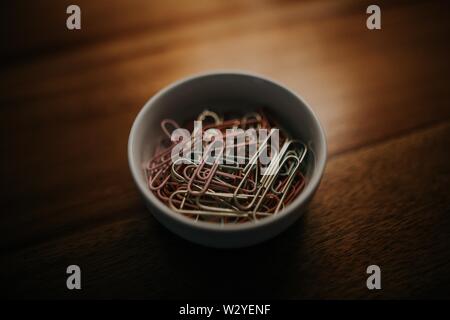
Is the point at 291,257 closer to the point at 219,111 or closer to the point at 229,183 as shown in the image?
the point at 229,183

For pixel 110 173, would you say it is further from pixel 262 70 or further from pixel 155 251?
pixel 262 70

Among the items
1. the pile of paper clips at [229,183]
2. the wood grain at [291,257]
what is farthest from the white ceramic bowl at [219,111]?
the wood grain at [291,257]

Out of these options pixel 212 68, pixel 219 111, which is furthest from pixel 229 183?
pixel 212 68

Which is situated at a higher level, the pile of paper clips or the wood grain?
the pile of paper clips

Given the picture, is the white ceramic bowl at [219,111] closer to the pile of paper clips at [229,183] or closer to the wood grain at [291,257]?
the pile of paper clips at [229,183]

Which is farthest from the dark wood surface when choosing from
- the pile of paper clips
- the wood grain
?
the pile of paper clips

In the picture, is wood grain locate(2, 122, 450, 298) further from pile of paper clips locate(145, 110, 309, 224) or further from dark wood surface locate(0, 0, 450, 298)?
pile of paper clips locate(145, 110, 309, 224)
